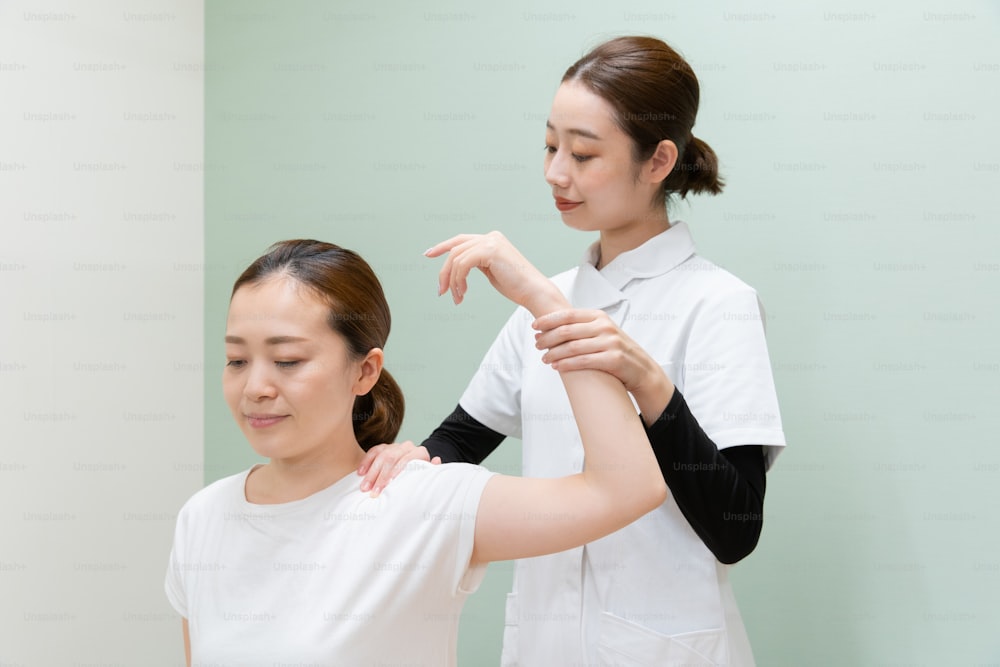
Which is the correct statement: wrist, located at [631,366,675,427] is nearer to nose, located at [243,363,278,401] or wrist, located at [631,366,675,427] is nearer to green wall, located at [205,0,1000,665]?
nose, located at [243,363,278,401]

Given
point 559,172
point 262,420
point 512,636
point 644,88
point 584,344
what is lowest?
point 512,636

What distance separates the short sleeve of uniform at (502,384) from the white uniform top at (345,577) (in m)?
0.50

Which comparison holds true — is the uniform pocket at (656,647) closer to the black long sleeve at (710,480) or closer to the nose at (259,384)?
the black long sleeve at (710,480)

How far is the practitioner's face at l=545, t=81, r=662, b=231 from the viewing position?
1432 mm

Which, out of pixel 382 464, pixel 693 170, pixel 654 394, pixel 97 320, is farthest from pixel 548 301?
pixel 97 320

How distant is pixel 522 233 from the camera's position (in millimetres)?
2275

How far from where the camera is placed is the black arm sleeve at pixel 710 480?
122cm

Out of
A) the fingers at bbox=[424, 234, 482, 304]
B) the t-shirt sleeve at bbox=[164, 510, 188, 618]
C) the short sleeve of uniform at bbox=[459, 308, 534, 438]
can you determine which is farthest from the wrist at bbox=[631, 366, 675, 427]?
the t-shirt sleeve at bbox=[164, 510, 188, 618]

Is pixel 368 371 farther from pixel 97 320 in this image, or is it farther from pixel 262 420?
pixel 97 320

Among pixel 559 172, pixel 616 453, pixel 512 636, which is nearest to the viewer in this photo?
pixel 616 453

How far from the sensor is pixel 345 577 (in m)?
1.12

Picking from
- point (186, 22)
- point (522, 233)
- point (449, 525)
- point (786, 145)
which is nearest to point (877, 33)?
point (786, 145)

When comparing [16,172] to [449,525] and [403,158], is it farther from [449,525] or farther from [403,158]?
[449,525]

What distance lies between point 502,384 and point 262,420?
61 cm
